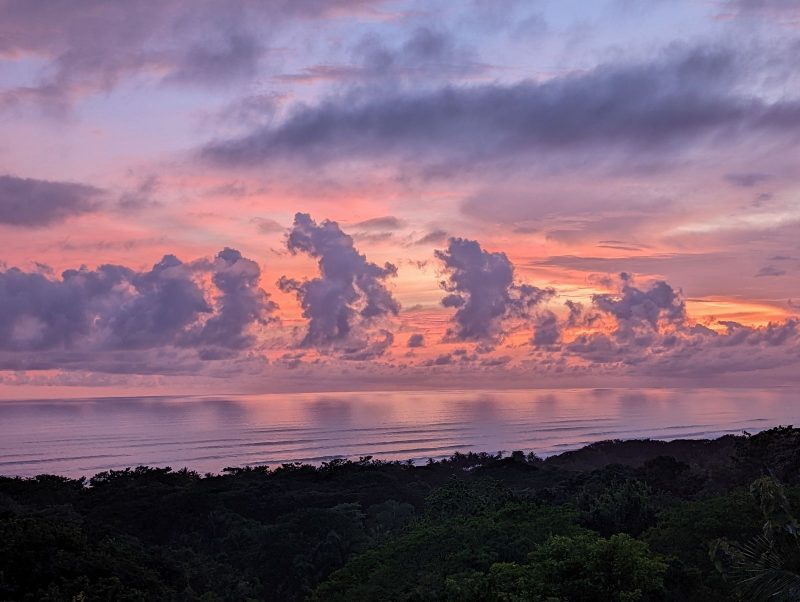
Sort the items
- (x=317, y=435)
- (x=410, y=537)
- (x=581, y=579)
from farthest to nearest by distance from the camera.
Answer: (x=317, y=435) < (x=410, y=537) < (x=581, y=579)

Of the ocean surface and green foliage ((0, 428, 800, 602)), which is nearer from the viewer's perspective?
green foliage ((0, 428, 800, 602))

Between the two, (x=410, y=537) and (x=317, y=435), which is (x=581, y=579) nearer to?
(x=410, y=537)

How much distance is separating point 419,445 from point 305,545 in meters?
78.0

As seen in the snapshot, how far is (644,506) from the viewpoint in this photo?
31.8 metres

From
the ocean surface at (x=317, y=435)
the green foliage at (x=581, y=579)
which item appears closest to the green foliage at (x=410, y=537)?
the green foliage at (x=581, y=579)

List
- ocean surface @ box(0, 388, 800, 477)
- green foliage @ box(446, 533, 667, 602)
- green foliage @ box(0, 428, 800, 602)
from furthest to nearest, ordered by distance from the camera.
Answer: ocean surface @ box(0, 388, 800, 477), green foliage @ box(0, 428, 800, 602), green foliage @ box(446, 533, 667, 602)

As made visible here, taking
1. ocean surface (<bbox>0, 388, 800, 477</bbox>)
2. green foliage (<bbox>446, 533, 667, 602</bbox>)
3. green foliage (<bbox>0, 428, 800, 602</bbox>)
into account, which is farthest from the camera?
ocean surface (<bbox>0, 388, 800, 477</bbox>)

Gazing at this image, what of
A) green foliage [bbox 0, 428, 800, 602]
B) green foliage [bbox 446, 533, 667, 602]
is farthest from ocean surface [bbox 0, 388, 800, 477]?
green foliage [bbox 446, 533, 667, 602]

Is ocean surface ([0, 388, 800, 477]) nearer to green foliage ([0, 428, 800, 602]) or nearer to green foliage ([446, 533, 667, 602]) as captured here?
green foliage ([0, 428, 800, 602])

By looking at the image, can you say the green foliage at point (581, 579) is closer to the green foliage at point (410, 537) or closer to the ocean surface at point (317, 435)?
the green foliage at point (410, 537)

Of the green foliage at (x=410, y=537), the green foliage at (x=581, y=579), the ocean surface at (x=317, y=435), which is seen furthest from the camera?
the ocean surface at (x=317, y=435)

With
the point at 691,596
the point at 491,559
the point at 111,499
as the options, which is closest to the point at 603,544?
the point at 691,596

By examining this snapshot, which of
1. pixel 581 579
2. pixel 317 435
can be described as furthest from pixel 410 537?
pixel 317 435

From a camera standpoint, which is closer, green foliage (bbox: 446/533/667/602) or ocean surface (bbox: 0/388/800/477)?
green foliage (bbox: 446/533/667/602)
